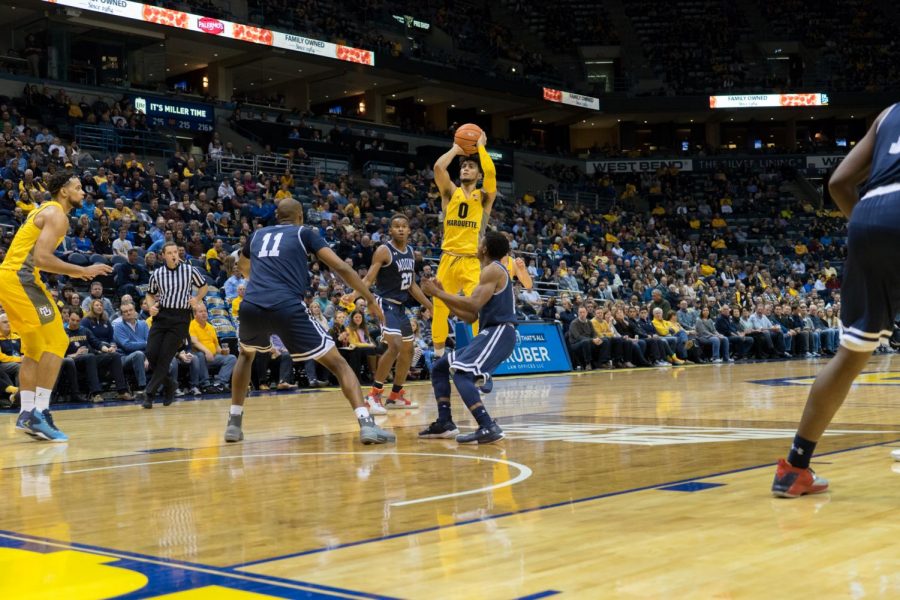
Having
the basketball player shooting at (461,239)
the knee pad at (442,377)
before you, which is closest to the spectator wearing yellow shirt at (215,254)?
the basketball player shooting at (461,239)

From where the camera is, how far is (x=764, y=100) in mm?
42688

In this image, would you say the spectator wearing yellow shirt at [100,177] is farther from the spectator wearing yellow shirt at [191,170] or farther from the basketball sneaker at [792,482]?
the basketball sneaker at [792,482]

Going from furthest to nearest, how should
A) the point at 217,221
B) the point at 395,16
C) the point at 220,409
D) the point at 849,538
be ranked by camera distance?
the point at 395,16
the point at 217,221
the point at 220,409
the point at 849,538

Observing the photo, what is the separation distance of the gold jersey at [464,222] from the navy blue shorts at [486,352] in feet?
9.40

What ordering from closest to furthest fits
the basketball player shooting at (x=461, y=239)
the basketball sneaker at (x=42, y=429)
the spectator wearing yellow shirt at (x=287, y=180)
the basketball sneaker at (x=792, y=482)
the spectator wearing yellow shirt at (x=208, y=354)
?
the basketball sneaker at (x=792, y=482), the basketball sneaker at (x=42, y=429), the basketball player shooting at (x=461, y=239), the spectator wearing yellow shirt at (x=208, y=354), the spectator wearing yellow shirt at (x=287, y=180)

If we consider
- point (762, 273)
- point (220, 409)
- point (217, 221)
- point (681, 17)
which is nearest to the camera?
point (220, 409)

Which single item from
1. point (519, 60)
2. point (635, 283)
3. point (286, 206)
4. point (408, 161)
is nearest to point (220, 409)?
point (286, 206)

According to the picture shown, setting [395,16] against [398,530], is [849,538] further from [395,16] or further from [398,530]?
[395,16]

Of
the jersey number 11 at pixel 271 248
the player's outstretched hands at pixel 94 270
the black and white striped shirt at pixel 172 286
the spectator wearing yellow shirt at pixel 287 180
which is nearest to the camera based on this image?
the player's outstretched hands at pixel 94 270

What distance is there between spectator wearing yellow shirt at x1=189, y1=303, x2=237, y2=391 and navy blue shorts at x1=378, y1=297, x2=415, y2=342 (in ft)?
13.7

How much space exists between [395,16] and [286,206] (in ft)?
103

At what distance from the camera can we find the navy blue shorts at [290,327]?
22.7 ft

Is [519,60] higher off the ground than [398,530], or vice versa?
[519,60]

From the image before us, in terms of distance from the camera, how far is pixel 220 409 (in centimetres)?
1061
